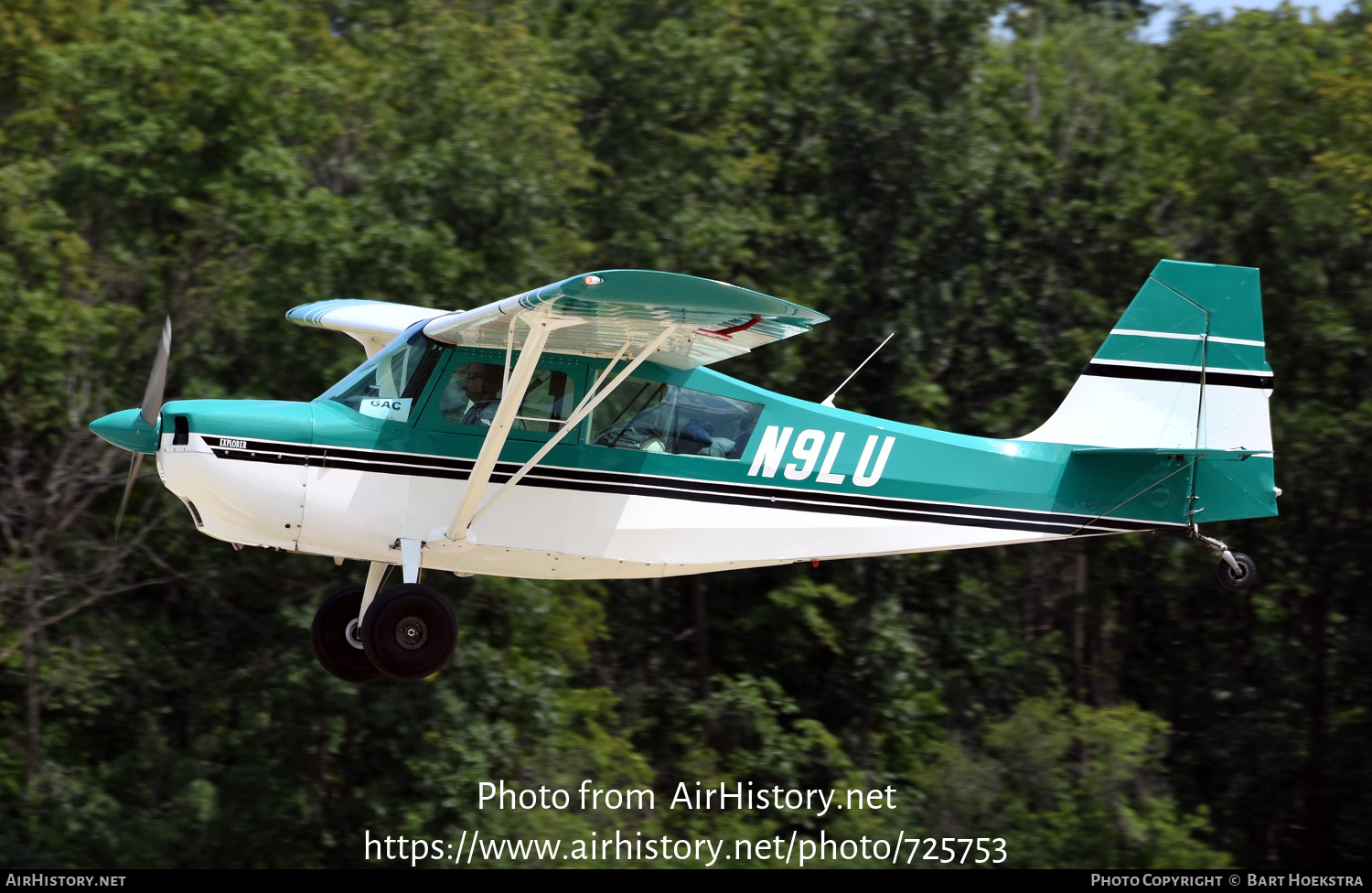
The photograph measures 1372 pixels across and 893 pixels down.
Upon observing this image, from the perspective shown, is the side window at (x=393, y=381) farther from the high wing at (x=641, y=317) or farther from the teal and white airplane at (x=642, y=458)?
the high wing at (x=641, y=317)

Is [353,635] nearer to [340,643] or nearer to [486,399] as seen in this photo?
[340,643]

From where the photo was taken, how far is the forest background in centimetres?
1463

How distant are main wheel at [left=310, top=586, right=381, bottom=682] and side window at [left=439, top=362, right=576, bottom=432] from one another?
1.44 meters

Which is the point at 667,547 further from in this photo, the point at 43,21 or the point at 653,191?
the point at 43,21

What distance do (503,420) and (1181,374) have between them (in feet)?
14.4

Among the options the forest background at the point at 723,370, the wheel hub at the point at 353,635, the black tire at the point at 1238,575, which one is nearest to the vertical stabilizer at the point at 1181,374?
the black tire at the point at 1238,575

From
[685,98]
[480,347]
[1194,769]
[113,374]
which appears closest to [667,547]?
[480,347]

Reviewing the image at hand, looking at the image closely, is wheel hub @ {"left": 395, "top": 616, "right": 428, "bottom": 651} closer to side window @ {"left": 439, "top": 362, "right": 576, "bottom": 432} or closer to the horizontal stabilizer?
side window @ {"left": 439, "top": 362, "right": 576, "bottom": 432}

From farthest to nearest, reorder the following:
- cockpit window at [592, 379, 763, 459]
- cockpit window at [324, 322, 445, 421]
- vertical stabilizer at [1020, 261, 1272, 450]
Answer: vertical stabilizer at [1020, 261, 1272, 450] → cockpit window at [592, 379, 763, 459] → cockpit window at [324, 322, 445, 421]

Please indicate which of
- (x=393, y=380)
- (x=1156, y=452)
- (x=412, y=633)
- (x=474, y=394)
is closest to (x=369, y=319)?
(x=393, y=380)

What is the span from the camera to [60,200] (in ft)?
53.5

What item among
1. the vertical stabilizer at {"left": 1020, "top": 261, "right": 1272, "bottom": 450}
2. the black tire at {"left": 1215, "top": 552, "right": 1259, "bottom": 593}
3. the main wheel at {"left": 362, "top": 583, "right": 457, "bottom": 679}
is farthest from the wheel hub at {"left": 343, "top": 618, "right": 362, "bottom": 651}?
the black tire at {"left": 1215, "top": 552, "right": 1259, "bottom": 593}

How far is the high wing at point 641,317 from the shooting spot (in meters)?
7.89

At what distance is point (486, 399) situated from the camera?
9203mm
